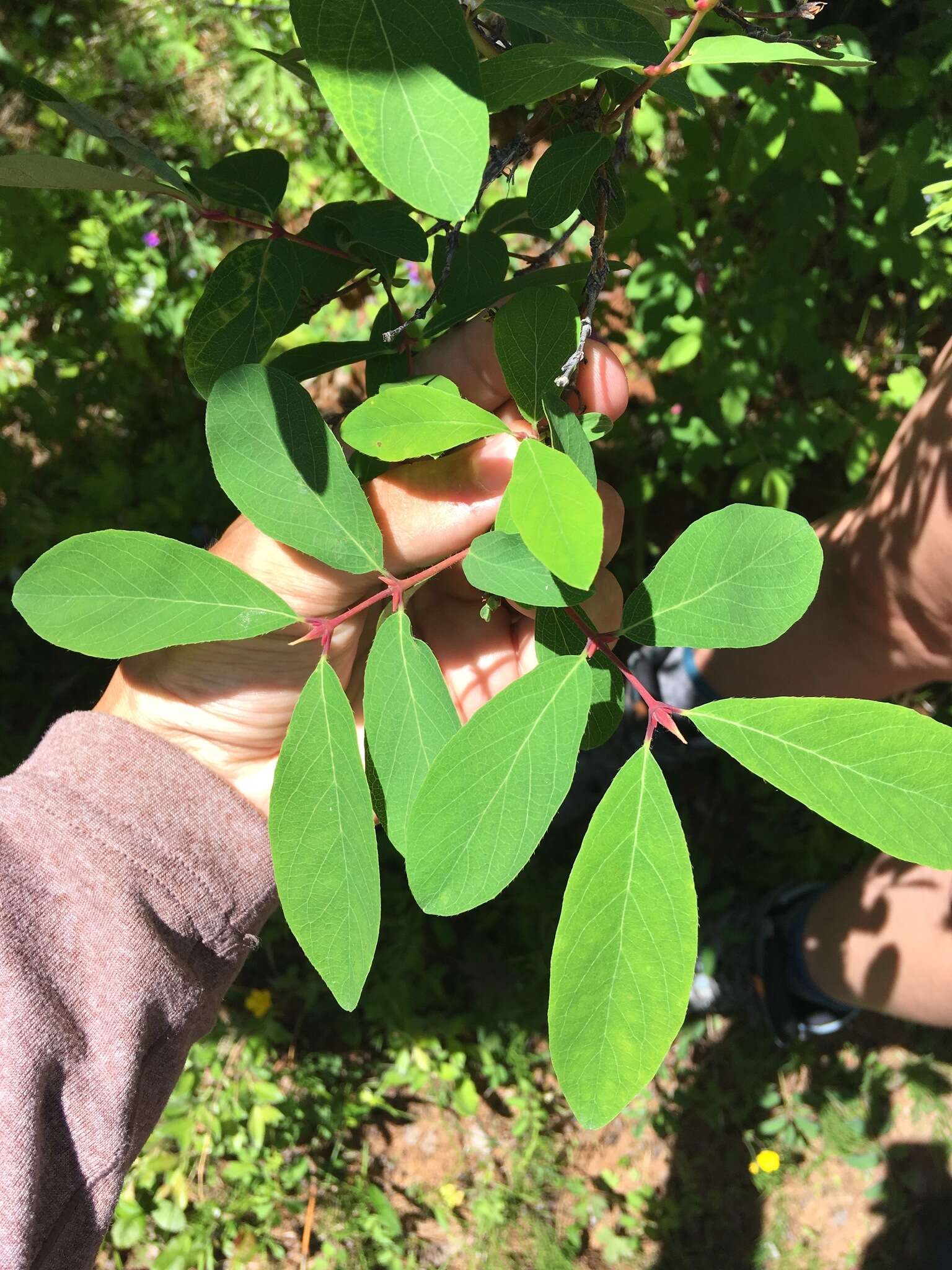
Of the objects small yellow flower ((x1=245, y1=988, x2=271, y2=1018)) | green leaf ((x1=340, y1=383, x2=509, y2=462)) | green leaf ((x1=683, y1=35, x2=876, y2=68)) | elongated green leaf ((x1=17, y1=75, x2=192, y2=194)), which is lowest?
small yellow flower ((x1=245, y1=988, x2=271, y2=1018))

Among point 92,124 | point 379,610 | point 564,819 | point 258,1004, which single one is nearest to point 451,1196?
point 258,1004

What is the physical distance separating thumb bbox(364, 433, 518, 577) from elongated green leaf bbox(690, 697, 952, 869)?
1.51 feet

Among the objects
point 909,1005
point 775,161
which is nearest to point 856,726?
point 775,161

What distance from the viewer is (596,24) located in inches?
30.2

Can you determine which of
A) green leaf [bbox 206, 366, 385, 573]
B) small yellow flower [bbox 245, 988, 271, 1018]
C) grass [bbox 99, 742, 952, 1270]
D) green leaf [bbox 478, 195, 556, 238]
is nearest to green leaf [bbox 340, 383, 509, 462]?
green leaf [bbox 206, 366, 385, 573]

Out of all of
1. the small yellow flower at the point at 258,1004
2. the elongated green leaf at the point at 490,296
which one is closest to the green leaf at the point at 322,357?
the elongated green leaf at the point at 490,296

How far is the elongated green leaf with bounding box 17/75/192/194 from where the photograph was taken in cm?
89

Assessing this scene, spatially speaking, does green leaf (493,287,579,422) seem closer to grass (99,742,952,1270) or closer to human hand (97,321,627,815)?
human hand (97,321,627,815)

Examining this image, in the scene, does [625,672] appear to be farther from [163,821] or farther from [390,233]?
[163,821]

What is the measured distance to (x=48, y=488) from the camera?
9.98 feet

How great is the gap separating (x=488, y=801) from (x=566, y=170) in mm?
650

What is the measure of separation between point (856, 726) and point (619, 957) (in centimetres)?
32

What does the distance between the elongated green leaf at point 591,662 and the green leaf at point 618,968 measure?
16 cm

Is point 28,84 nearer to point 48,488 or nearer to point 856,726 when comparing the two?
point 856,726
